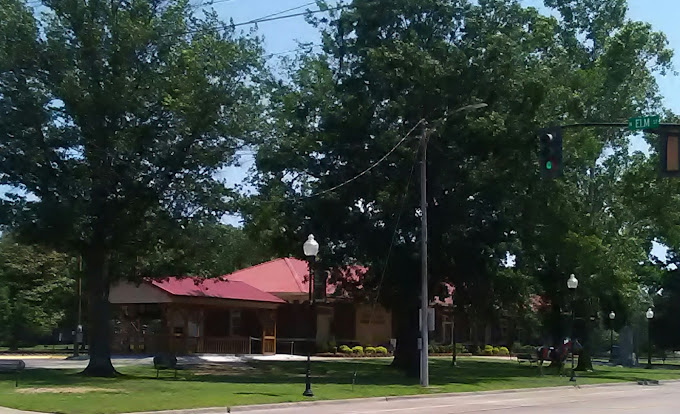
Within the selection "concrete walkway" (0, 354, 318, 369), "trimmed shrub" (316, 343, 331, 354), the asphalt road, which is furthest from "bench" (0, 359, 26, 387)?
"trimmed shrub" (316, 343, 331, 354)

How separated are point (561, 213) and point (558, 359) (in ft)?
38.3

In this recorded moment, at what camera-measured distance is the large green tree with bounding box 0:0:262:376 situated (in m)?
33.6

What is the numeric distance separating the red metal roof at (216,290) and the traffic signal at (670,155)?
31.0 m

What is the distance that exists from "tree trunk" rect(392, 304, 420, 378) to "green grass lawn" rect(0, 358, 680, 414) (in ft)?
2.36

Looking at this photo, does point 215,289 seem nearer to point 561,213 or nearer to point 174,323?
point 174,323

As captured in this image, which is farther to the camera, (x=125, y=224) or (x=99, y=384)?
(x=125, y=224)

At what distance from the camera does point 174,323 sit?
2046 inches

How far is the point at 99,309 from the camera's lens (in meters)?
36.4

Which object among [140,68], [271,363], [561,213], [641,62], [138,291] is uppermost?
[641,62]

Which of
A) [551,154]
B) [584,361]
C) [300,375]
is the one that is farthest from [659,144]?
[584,361]

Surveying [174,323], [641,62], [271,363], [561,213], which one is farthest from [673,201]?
[174,323]

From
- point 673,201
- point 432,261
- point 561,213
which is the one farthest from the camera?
point 673,201

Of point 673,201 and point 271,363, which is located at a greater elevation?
point 673,201

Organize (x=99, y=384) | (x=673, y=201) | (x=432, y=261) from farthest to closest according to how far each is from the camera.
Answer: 1. (x=673, y=201)
2. (x=432, y=261)
3. (x=99, y=384)
